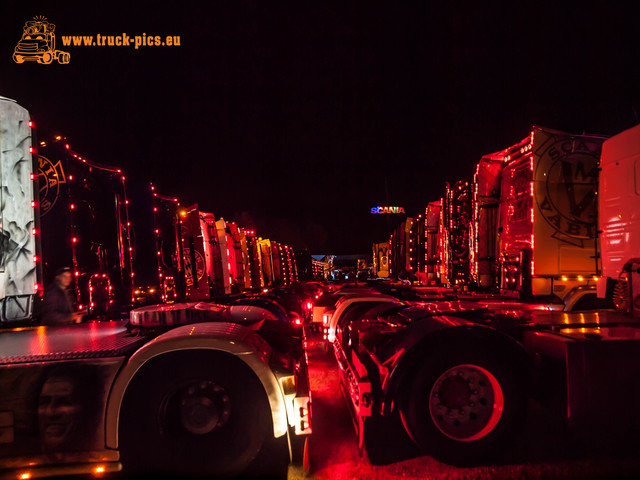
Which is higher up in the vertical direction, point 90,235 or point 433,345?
point 90,235

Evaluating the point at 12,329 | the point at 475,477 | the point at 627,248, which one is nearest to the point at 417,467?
the point at 475,477

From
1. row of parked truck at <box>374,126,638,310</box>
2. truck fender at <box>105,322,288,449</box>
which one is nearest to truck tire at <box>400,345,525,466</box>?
truck fender at <box>105,322,288,449</box>

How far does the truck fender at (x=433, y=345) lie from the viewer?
135 inches

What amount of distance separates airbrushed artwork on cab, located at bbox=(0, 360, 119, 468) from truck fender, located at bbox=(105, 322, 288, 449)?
8 centimetres

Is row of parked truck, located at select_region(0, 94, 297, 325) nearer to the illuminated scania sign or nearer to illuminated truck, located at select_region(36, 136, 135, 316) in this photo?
illuminated truck, located at select_region(36, 136, 135, 316)

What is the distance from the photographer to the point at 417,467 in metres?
3.43

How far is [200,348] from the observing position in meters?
3.18

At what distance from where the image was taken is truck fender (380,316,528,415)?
342 cm

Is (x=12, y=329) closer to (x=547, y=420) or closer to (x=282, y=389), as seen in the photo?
(x=282, y=389)

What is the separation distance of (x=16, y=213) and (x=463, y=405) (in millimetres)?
5389

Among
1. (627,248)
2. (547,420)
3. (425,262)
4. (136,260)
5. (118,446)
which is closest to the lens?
(118,446)

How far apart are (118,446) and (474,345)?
112 inches

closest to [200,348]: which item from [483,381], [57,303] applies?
[483,381]

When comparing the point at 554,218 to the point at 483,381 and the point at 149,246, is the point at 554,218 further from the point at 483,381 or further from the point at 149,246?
the point at 149,246
